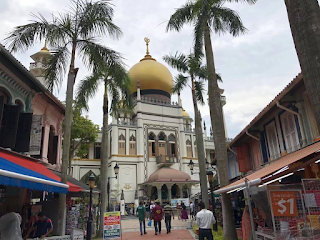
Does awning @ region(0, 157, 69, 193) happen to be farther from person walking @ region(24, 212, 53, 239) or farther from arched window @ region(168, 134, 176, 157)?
arched window @ region(168, 134, 176, 157)

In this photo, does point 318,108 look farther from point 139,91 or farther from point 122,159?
point 139,91

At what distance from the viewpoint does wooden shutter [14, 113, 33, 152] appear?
412 inches

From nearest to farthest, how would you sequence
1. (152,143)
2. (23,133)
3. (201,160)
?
(23,133) → (201,160) → (152,143)

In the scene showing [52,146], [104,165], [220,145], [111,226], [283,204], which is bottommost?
[111,226]

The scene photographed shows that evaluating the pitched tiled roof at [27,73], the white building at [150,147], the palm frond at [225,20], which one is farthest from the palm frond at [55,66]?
the white building at [150,147]

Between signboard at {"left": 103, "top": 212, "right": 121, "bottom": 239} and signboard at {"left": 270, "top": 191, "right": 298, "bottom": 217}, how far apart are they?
6.76 meters

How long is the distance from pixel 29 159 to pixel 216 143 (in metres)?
7.49

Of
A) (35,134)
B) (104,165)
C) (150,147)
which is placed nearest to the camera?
(35,134)

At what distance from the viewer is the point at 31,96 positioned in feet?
39.1

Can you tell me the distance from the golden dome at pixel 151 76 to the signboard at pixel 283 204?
110ft

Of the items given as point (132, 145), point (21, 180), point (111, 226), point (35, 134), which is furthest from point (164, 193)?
point (21, 180)

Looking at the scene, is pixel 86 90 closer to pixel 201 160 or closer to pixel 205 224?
pixel 201 160

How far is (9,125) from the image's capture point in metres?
10.1

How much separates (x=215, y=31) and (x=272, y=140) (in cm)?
550
